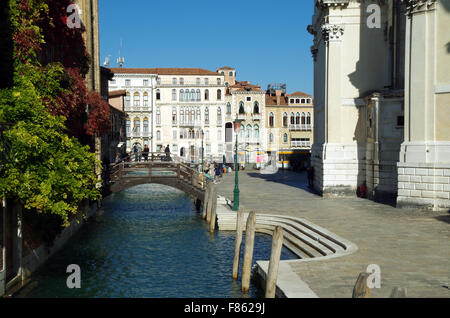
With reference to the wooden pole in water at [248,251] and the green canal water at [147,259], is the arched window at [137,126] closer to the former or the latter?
the green canal water at [147,259]

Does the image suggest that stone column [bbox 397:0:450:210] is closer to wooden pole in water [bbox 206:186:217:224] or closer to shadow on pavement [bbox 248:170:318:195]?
wooden pole in water [bbox 206:186:217:224]

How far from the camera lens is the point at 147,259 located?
61.4ft

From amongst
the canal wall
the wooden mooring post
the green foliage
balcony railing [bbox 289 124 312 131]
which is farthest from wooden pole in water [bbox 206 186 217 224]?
balcony railing [bbox 289 124 312 131]

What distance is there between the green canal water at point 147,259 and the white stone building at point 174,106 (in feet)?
165

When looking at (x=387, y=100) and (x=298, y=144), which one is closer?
(x=387, y=100)

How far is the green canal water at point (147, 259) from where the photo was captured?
14.8 m

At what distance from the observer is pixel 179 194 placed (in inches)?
1592

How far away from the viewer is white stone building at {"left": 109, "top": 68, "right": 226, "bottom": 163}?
79.0 meters

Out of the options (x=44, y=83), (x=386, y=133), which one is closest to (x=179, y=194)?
(x=386, y=133)

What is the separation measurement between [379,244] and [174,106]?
66.7m

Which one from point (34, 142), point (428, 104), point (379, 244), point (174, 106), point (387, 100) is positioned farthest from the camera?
point (174, 106)

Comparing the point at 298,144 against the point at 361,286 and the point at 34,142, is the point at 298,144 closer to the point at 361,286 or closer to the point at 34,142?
the point at 34,142

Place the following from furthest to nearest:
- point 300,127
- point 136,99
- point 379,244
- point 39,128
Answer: point 300,127 < point 136,99 < point 379,244 < point 39,128

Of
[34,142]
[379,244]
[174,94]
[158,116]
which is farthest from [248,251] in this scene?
[158,116]
